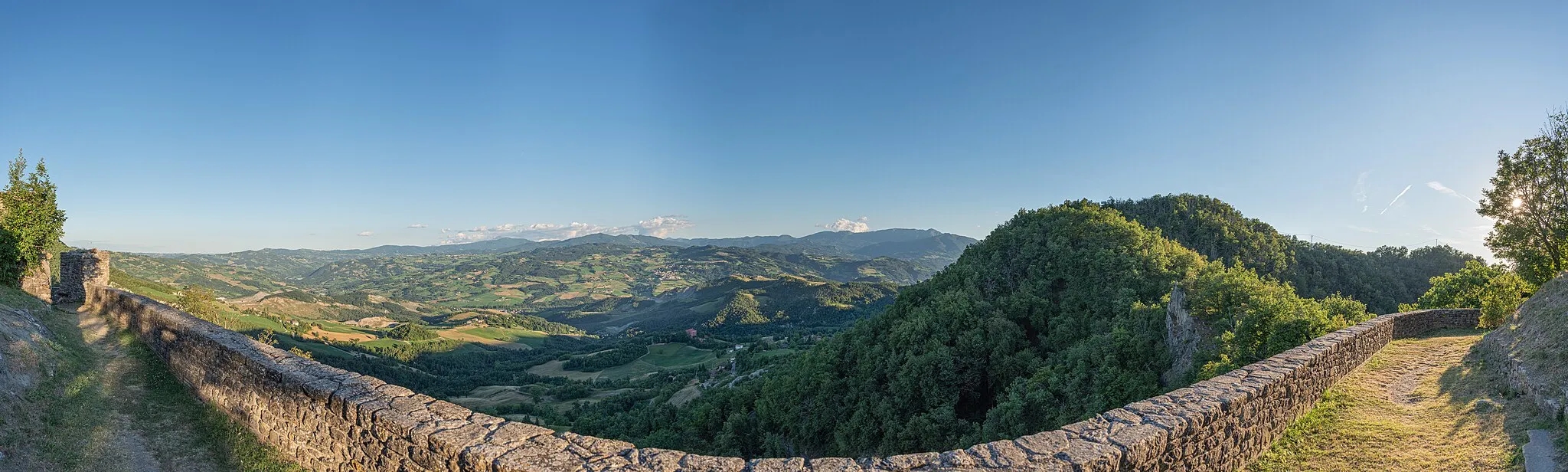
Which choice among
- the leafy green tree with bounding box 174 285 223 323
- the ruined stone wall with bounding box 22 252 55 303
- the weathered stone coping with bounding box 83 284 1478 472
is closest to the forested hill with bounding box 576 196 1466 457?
the weathered stone coping with bounding box 83 284 1478 472

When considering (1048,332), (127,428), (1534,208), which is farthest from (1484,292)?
(127,428)

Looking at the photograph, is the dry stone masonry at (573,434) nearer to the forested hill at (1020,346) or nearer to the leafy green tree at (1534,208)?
the forested hill at (1020,346)

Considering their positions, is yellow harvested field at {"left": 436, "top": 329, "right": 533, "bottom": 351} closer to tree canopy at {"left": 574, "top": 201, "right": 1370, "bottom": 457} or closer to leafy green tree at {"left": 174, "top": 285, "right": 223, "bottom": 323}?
leafy green tree at {"left": 174, "top": 285, "right": 223, "bottom": 323}

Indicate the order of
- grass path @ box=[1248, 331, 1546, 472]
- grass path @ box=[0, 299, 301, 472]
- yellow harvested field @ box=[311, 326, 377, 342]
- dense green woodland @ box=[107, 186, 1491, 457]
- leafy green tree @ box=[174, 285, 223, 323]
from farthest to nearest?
yellow harvested field @ box=[311, 326, 377, 342] < leafy green tree @ box=[174, 285, 223, 323] < dense green woodland @ box=[107, 186, 1491, 457] < grass path @ box=[0, 299, 301, 472] < grass path @ box=[1248, 331, 1546, 472]

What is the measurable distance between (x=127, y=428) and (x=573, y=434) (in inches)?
392

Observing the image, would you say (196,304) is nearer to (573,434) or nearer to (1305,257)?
(573,434)

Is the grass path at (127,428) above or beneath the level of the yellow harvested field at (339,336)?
above

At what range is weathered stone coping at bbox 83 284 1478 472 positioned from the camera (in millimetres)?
5465

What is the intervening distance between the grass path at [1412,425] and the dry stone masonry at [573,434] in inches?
14.3

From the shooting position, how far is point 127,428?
9.72 meters

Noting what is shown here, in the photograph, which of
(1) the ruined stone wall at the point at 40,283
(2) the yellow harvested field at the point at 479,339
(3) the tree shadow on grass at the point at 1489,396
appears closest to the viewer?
(3) the tree shadow on grass at the point at 1489,396

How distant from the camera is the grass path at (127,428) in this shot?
8305 mm

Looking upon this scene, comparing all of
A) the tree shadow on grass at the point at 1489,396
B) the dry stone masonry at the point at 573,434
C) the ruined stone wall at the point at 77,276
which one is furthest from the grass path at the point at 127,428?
the tree shadow on grass at the point at 1489,396

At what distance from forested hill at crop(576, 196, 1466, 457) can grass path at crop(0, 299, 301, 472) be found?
20117 mm
